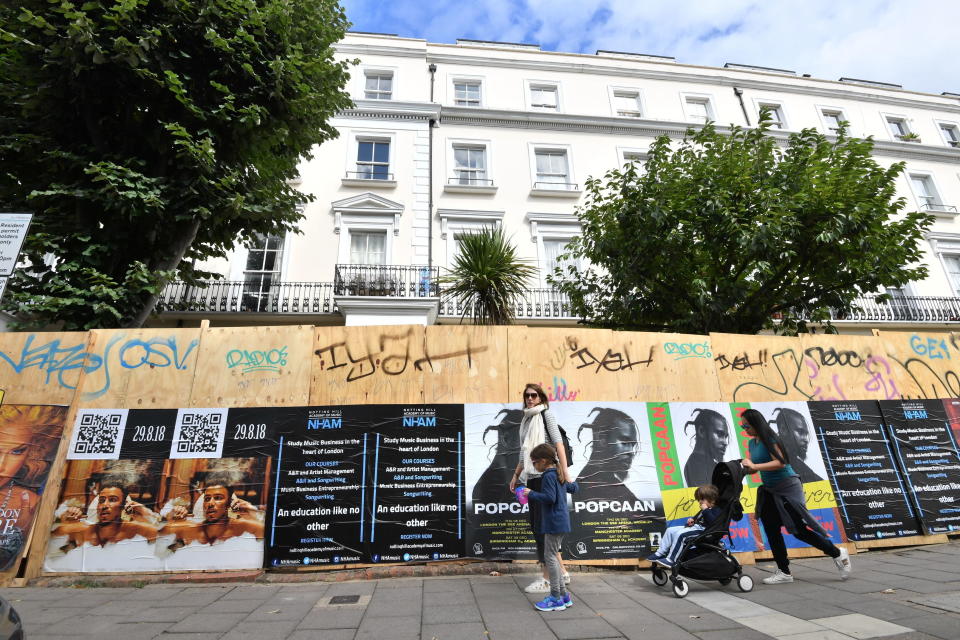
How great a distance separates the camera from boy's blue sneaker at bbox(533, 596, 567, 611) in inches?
138

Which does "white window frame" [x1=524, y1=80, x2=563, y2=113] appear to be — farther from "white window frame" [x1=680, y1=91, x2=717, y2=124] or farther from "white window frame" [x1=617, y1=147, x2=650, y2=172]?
"white window frame" [x1=680, y1=91, x2=717, y2=124]

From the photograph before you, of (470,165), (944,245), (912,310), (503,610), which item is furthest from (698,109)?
(503,610)

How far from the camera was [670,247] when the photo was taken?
8812mm

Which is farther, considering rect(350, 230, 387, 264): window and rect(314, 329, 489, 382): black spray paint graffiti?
rect(350, 230, 387, 264): window

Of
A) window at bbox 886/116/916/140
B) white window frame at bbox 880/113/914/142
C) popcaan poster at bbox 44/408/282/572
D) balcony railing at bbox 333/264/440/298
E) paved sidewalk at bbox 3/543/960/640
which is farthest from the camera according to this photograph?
window at bbox 886/116/916/140

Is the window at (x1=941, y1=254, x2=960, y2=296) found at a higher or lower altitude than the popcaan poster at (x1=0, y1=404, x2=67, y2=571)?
higher

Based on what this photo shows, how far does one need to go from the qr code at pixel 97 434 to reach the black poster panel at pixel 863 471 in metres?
8.51


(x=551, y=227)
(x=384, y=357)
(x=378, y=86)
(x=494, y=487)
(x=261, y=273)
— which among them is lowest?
(x=494, y=487)

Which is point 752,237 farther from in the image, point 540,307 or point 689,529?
point 540,307

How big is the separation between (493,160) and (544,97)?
180 inches

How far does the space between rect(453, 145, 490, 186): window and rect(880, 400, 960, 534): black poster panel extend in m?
13.2

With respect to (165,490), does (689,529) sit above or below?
below

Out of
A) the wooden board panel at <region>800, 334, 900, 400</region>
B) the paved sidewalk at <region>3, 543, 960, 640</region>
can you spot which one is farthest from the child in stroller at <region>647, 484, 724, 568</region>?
the wooden board panel at <region>800, 334, 900, 400</region>

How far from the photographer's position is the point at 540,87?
18.6 m
